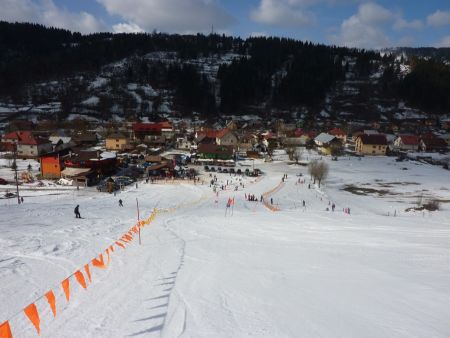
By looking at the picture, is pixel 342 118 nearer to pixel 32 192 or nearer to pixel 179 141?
pixel 179 141

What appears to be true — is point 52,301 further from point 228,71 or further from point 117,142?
point 228,71

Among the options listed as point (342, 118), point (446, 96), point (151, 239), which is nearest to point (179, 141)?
point (151, 239)

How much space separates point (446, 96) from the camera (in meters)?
124

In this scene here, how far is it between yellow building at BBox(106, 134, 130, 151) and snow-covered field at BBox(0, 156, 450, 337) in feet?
129

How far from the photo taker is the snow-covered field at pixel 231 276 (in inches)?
247

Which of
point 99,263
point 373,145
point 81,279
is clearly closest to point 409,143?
point 373,145

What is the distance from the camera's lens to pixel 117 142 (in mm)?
60188

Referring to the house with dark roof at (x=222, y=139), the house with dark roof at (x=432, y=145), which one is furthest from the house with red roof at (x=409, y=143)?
the house with dark roof at (x=222, y=139)

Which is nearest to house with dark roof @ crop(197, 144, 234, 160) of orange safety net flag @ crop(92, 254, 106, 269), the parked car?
the parked car

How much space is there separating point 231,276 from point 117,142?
56.0m

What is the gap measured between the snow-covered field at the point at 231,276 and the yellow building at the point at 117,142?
3946 cm

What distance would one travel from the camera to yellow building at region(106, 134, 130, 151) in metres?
60.1

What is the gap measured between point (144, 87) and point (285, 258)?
390 ft

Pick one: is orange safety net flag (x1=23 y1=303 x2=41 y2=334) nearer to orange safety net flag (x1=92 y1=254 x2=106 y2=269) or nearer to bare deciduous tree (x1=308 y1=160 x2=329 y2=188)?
orange safety net flag (x1=92 y1=254 x2=106 y2=269)
